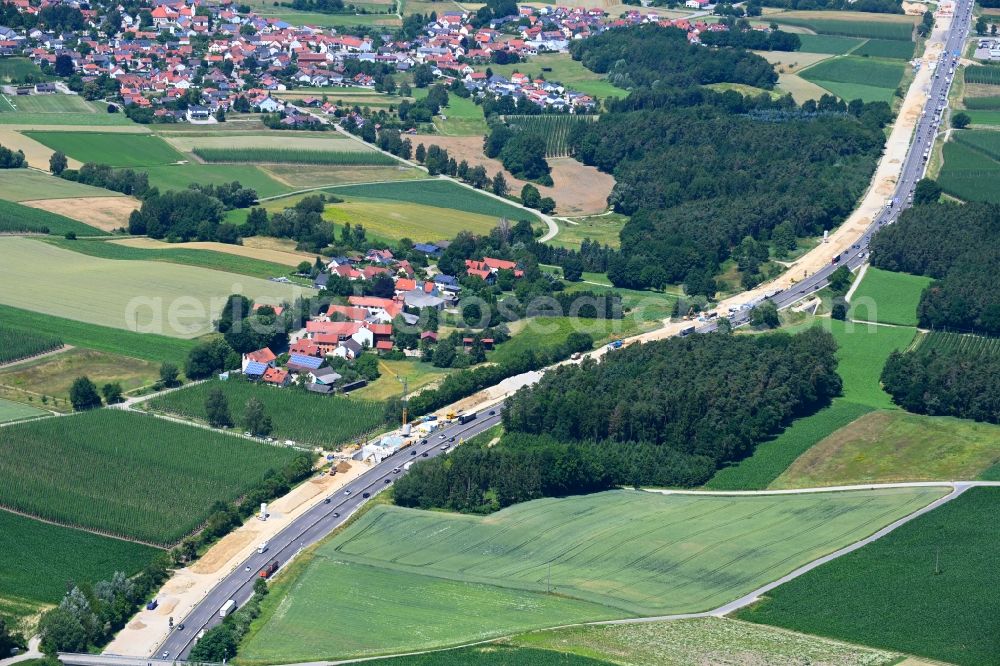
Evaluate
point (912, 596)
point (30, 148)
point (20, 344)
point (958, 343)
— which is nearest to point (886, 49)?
point (958, 343)

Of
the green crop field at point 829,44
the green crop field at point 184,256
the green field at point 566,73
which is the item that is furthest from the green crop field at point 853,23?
the green crop field at point 184,256

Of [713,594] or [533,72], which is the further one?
[533,72]

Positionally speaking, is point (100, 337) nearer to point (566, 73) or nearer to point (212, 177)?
point (212, 177)

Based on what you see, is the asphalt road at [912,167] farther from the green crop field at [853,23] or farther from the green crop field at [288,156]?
the green crop field at [288,156]

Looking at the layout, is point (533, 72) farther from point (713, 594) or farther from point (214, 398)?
point (713, 594)

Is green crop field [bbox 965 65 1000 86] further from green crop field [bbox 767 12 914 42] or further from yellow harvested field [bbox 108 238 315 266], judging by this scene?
yellow harvested field [bbox 108 238 315 266]

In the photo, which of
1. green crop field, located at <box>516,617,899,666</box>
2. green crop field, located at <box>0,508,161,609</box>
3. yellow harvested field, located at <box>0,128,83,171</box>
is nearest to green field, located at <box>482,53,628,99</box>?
yellow harvested field, located at <box>0,128,83,171</box>

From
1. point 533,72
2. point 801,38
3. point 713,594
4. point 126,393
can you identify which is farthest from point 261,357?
point 801,38
